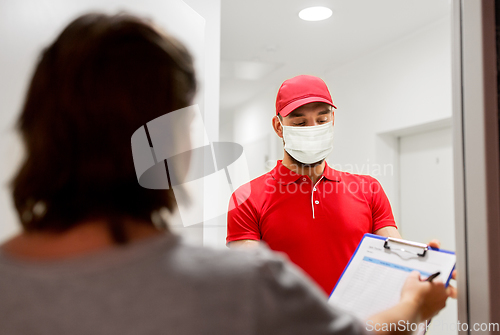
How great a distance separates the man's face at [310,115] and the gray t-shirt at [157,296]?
82cm

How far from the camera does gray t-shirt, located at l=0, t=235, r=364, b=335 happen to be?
13.2 inches

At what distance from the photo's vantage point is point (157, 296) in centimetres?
34

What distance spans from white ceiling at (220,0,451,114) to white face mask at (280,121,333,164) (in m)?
1.17

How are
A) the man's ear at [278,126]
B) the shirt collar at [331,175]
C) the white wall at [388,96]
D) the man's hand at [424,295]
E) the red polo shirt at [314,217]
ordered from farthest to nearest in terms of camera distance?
the white wall at [388,96]
the man's ear at [278,126]
the shirt collar at [331,175]
the red polo shirt at [314,217]
the man's hand at [424,295]

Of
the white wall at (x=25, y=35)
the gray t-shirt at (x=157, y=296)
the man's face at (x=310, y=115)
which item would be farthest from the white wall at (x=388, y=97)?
the gray t-shirt at (x=157, y=296)

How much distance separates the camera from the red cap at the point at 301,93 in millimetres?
1095

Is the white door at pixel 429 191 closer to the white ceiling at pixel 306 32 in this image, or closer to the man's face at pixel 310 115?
the white ceiling at pixel 306 32

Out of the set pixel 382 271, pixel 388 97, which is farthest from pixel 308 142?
pixel 388 97

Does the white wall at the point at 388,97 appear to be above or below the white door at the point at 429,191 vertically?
above

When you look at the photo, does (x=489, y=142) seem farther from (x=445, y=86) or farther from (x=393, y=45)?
(x=393, y=45)

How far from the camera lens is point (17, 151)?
1.45ft

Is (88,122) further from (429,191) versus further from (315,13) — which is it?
(429,191)

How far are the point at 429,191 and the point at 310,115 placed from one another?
156 centimetres

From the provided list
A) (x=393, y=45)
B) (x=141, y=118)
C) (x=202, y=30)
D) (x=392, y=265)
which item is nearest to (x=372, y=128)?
(x=393, y=45)
